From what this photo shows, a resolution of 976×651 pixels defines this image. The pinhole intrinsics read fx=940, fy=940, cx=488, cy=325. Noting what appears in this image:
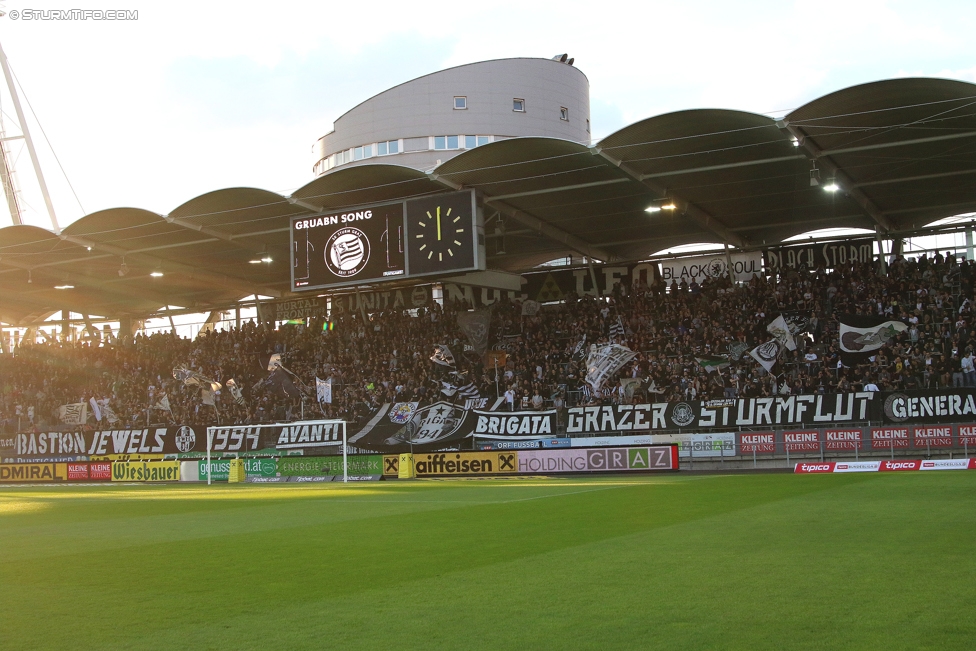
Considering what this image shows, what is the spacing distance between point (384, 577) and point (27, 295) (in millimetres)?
52026

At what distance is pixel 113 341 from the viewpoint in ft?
184

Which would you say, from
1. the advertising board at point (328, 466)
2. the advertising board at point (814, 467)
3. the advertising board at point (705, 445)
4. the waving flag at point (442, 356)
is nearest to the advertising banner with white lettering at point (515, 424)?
the advertising board at point (328, 466)

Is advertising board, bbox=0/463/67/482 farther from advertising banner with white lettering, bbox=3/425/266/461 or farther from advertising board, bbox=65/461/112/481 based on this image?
advertising banner with white lettering, bbox=3/425/266/461

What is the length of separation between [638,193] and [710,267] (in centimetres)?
910

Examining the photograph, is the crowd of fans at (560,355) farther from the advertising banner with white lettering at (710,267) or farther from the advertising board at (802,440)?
the advertising board at (802,440)

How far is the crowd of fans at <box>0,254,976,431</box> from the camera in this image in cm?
3403

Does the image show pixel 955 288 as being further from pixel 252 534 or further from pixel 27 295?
pixel 27 295

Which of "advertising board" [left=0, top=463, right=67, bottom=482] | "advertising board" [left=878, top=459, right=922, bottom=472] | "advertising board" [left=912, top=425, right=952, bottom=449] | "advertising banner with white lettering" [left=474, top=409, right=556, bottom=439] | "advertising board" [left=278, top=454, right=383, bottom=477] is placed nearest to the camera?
"advertising board" [left=878, top=459, right=922, bottom=472]

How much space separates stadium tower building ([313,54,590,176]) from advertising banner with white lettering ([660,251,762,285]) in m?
22.5

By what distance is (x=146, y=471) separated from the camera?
40688 millimetres

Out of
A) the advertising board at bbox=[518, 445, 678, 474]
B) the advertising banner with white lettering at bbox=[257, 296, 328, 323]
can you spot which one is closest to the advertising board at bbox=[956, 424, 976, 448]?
the advertising board at bbox=[518, 445, 678, 474]

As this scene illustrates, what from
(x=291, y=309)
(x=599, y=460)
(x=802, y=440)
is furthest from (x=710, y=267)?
(x=291, y=309)

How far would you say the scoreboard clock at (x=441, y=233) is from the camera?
105ft

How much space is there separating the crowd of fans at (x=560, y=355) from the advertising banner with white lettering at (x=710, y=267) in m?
1.86
